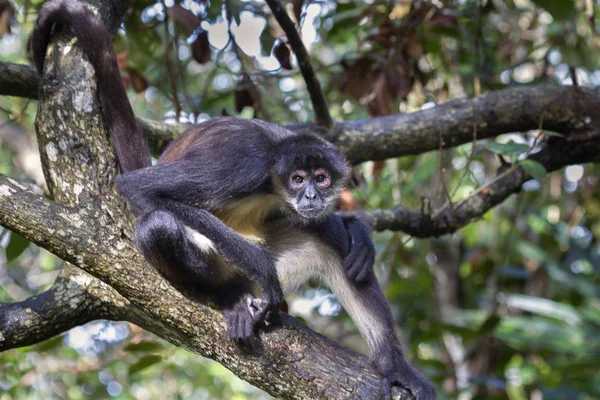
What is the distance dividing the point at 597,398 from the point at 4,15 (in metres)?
7.40

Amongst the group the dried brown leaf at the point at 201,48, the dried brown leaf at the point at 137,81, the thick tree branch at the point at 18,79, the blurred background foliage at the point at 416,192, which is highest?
the thick tree branch at the point at 18,79

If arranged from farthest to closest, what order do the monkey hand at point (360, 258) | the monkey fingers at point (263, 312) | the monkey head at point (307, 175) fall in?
the monkey head at point (307, 175)
the monkey hand at point (360, 258)
the monkey fingers at point (263, 312)

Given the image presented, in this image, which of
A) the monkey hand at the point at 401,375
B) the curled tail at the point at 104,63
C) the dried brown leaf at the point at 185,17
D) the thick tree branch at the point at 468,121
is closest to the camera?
the monkey hand at the point at 401,375

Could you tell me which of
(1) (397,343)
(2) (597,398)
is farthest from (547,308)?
(1) (397,343)

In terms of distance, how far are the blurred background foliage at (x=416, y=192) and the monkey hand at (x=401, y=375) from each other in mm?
1457

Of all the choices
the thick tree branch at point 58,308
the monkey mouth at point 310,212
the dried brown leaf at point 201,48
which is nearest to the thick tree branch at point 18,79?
the dried brown leaf at point 201,48

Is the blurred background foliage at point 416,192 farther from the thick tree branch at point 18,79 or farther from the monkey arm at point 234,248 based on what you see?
the monkey arm at point 234,248

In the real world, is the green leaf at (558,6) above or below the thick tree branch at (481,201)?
above

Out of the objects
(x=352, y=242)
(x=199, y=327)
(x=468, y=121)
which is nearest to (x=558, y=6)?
(x=468, y=121)

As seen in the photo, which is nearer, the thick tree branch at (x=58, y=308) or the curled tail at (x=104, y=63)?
the thick tree branch at (x=58, y=308)

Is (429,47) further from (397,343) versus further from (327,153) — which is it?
(397,343)

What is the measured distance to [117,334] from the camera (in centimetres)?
632

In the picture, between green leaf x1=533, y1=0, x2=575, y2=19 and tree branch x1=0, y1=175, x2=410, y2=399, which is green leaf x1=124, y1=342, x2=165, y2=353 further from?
green leaf x1=533, y1=0, x2=575, y2=19

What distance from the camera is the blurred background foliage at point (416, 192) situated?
578 centimetres
